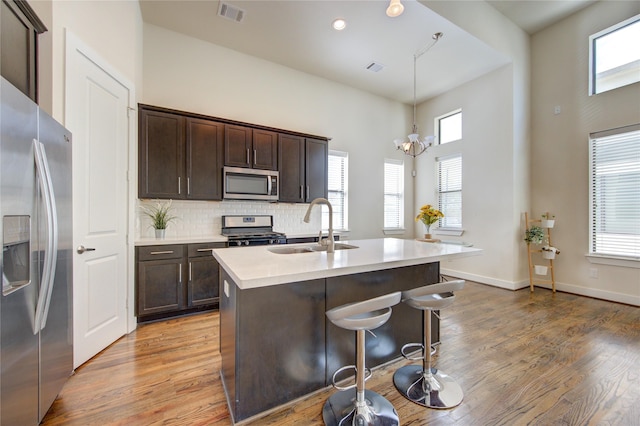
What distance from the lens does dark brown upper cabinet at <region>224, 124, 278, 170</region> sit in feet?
12.1

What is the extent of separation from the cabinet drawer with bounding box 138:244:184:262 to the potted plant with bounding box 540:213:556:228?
533 centimetres

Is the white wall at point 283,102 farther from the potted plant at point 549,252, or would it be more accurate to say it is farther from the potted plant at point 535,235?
the potted plant at point 549,252

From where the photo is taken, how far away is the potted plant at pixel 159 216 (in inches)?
130

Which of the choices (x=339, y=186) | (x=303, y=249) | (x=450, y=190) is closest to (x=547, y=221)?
(x=450, y=190)

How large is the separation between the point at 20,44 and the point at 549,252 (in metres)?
6.23

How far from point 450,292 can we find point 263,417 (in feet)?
4.86

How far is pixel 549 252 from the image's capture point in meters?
4.16

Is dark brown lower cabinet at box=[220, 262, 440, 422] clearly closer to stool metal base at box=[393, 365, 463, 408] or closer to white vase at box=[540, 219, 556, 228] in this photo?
stool metal base at box=[393, 365, 463, 408]

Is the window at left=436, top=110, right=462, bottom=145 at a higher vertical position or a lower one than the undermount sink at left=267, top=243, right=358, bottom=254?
higher

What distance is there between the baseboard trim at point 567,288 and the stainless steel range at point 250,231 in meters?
3.62

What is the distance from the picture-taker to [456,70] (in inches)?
184

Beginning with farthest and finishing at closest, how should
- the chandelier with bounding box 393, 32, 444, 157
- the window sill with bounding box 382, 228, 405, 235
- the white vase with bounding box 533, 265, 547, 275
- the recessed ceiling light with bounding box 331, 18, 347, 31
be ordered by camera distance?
the window sill with bounding box 382, 228, 405, 235
the white vase with bounding box 533, 265, 547, 275
the chandelier with bounding box 393, 32, 444, 157
the recessed ceiling light with bounding box 331, 18, 347, 31

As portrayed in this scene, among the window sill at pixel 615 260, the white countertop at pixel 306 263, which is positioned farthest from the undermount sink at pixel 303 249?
the window sill at pixel 615 260

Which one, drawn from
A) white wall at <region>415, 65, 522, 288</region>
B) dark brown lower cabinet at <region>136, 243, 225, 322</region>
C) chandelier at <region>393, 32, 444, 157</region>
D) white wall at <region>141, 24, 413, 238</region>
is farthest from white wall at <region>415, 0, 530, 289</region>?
dark brown lower cabinet at <region>136, 243, 225, 322</region>
